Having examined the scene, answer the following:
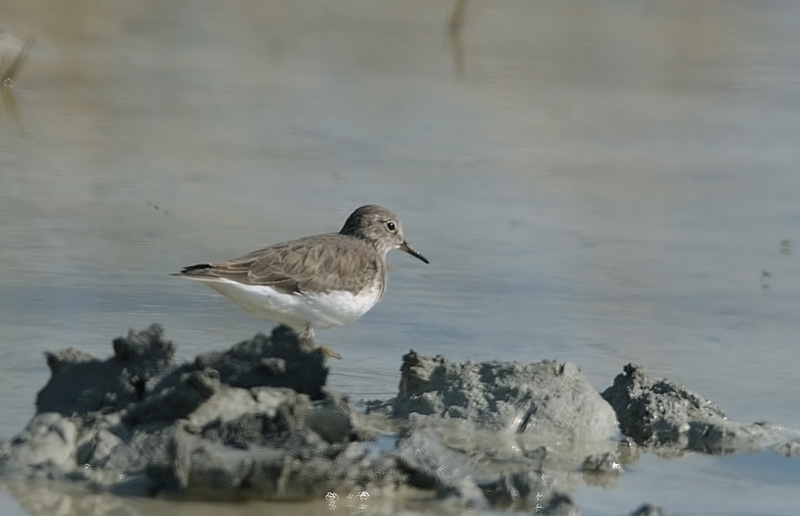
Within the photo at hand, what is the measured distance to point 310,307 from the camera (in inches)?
262

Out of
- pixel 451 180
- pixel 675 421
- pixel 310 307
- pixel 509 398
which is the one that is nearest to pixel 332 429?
pixel 509 398

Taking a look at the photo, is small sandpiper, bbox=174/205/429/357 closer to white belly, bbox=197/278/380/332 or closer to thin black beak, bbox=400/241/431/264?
white belly, bbox=197/278/380/332

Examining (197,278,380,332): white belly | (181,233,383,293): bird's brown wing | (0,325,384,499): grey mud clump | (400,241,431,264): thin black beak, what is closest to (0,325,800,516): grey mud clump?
(0,325,384,499): grey mud clump

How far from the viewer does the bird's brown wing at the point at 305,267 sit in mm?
6465

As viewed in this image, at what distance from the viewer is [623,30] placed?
14453 mm

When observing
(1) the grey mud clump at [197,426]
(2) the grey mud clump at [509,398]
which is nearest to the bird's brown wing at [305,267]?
(2) the grey mud clump at [509,398]

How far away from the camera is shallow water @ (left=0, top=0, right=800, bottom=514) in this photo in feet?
21.5

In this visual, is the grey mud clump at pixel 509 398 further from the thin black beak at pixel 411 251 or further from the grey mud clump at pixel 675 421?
the thin black beak at pixel 411 251

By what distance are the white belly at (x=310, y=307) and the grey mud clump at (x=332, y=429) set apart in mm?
906

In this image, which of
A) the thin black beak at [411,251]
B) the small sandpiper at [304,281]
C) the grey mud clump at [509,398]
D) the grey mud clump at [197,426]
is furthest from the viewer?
the thin black beak at [411,251]

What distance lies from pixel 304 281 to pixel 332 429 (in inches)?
76.9

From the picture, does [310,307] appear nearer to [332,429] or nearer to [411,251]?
[411,251]

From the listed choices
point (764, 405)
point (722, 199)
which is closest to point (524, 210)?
point (722, 199)

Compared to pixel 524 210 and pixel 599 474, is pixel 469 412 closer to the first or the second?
pixel 599 474
